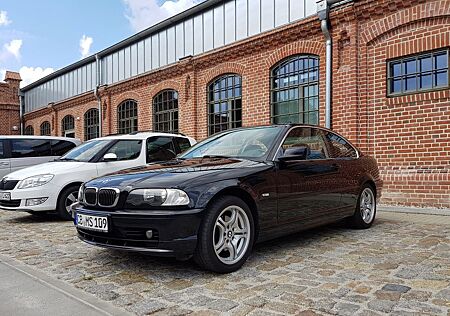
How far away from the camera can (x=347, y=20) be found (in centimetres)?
898

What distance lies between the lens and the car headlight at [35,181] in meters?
6.72

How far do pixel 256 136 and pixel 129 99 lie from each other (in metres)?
12.5

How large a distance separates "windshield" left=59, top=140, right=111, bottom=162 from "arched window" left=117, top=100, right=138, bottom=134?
8.05 metres

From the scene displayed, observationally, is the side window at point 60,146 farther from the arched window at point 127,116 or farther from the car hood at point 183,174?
the car hood at point 183,174

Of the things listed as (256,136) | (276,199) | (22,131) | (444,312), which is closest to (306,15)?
(256,136)

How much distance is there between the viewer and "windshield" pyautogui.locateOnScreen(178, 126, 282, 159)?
4535 millimetres

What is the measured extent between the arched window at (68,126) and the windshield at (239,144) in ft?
55.3

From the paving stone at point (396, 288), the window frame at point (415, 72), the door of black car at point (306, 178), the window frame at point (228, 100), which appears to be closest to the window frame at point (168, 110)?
the window frame at point (228, 100)

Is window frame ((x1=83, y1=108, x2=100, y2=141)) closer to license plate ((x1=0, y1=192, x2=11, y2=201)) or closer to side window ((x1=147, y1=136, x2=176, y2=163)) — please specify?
side window ((x1=147, y1=136, x2=176, y2=163))

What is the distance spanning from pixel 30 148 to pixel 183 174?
753 cm

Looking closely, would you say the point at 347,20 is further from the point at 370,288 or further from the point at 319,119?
the point at 370,288

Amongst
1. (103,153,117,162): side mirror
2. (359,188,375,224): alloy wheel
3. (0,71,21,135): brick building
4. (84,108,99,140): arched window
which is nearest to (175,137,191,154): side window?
(103,153,117,162): side mirror

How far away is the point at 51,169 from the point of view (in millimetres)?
7031

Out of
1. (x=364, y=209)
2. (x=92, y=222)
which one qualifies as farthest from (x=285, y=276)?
(x=364, y=209)
